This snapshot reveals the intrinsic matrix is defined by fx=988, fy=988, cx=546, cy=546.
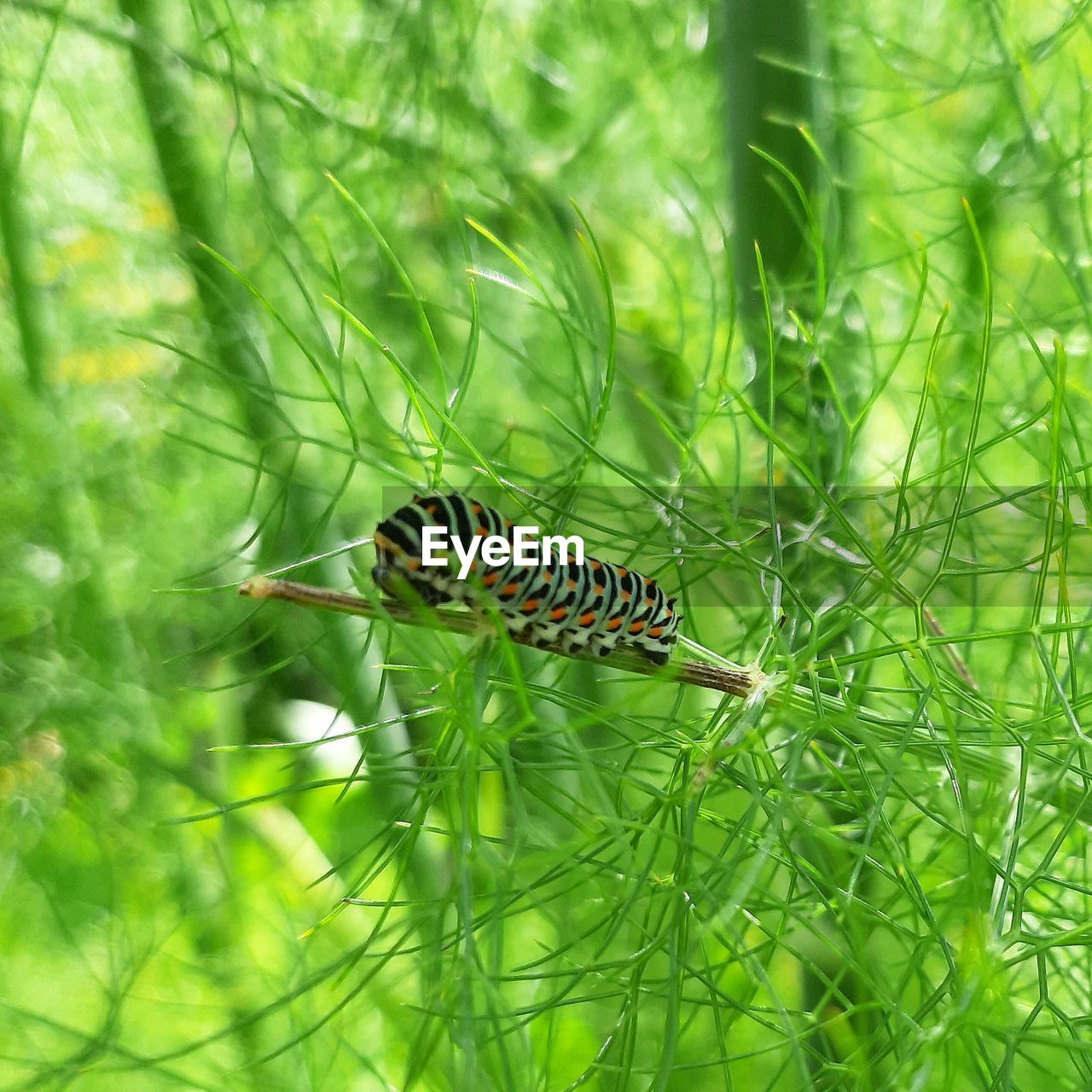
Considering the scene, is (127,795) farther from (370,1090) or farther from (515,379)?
(515,379)

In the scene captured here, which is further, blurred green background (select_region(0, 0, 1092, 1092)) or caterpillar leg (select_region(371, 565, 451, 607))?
blurred green background (select_region(0, 0, 1092, 1092))

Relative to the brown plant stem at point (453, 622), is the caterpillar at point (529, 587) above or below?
above

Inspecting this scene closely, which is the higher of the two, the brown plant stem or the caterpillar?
the caterpillar

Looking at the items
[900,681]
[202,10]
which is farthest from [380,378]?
[900,681]

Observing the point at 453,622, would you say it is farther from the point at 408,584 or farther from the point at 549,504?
the point at 549,504
